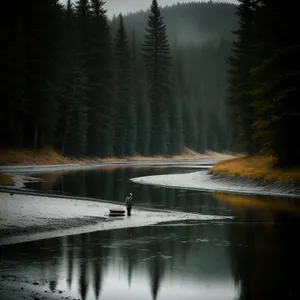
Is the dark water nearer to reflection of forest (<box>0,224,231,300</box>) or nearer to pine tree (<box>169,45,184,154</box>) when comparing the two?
reflection of forest (<box>0,224,231,300</box>)

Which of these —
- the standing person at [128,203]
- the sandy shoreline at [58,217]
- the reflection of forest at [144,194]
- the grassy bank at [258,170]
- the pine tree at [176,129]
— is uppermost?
the pine tree at [176,129]

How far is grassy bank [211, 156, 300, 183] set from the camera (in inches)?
1490

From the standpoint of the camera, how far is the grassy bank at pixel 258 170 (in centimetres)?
3784

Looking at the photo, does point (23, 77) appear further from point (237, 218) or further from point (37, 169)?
point (237, 218)

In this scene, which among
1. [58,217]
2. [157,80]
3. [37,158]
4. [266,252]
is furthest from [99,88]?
[266,252]

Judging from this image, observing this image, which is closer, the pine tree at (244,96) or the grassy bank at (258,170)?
the grassy bank at (258,170)

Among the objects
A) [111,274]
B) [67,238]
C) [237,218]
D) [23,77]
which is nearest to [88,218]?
[67,238]

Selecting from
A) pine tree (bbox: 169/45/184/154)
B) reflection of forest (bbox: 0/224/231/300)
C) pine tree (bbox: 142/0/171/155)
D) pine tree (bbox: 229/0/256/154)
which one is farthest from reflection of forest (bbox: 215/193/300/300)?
pine tree (bbox: 169/45/184/154)

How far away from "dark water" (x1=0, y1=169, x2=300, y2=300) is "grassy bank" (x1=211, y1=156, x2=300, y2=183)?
13119 mm

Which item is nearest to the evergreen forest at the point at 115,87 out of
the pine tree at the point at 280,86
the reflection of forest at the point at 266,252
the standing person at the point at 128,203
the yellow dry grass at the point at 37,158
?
the pine tree at the point at 280,86

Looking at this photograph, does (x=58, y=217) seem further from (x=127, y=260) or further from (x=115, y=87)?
(x=115, y=87)

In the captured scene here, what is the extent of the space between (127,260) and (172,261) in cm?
141

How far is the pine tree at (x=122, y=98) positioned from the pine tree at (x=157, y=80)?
176 inches

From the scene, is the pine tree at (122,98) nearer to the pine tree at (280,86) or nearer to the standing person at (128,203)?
the pine tree at (280,86)
